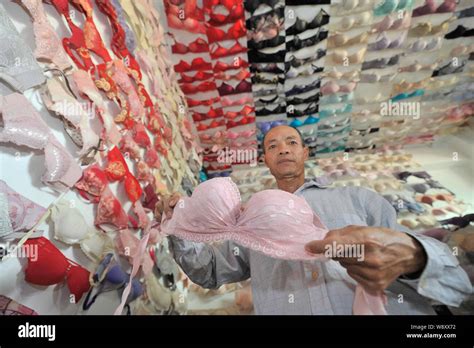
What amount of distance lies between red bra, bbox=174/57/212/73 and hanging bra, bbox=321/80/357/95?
29.8 inches

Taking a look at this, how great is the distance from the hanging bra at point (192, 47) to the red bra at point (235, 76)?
16 centimetres

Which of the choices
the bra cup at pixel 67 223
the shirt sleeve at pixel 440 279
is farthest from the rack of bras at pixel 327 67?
the shirt sleeve at pixel 440 279

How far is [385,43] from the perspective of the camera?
5.27 ft

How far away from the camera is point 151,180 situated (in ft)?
3.64

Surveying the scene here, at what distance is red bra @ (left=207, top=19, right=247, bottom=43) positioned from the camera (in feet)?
4.65

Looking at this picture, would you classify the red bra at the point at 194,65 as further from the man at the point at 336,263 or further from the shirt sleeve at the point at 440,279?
the shirt sleeve at the point at 440,279

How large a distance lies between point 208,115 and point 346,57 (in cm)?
93

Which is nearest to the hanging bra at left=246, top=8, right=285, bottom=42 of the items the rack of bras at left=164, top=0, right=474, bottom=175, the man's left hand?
the rack of bras at left=164, top=0, right=474, bottom=175

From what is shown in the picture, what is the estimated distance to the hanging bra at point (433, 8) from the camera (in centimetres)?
144

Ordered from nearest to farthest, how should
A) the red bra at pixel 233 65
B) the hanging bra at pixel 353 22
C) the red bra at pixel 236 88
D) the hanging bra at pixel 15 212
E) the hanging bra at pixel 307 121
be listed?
the hanging bra at pixel 15 212 → the hanging bra at pixel 353 22 → the red bra at pixel 233 65 → the red bra at pixel 236 88 → the hanging bra at pixel 307 121

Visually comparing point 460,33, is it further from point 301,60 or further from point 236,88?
point 236,88

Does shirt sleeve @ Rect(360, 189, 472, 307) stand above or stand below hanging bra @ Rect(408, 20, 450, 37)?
below
